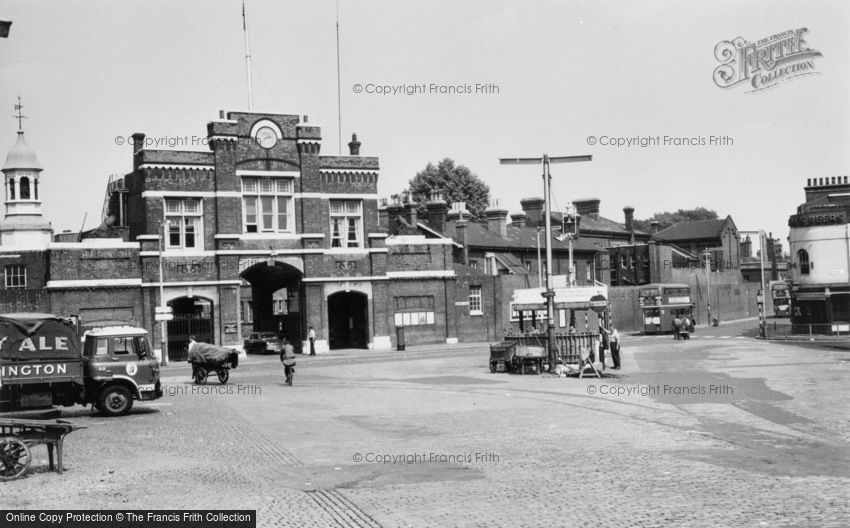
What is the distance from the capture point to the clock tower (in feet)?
188

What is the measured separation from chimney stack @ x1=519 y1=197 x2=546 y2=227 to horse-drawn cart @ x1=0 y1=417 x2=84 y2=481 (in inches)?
2659

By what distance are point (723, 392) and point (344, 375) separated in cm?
1506

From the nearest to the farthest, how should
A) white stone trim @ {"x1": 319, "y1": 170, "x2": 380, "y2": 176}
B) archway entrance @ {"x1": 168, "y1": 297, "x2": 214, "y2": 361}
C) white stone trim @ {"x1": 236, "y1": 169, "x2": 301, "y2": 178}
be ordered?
1. archway entrance @ {"x1": 168, "y1": 297, "x2": 214, "y2": 361}
2. white stone trim @ {"x1": 236, "y1": 169, "x2": 301, "y2": 178}
3. white stone trim @ {"x1": 319, "y1": 170, "x2": 380, "y2": 176}

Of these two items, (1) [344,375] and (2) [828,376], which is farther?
(1) [344,375]

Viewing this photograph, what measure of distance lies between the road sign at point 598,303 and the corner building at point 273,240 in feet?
61.1

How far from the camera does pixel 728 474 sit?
13172mm

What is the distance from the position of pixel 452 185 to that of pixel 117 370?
70.2 meters

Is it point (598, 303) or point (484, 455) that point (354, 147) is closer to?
point (598, 303)

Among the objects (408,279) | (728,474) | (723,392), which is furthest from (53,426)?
(408,279)

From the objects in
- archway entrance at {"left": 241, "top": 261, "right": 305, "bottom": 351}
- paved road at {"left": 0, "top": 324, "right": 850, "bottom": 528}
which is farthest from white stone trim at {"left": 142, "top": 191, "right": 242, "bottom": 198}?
paved road at {"left": 0, "top": 324, "right": 850, "bottom": 528}

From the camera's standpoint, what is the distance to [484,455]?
15195mm

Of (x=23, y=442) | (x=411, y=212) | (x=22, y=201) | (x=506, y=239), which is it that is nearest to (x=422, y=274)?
(x=411, y=212)

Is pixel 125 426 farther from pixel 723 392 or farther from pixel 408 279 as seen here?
pixel 408 279

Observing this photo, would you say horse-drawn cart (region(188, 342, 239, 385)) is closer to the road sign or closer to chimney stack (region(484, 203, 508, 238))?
the road sign
